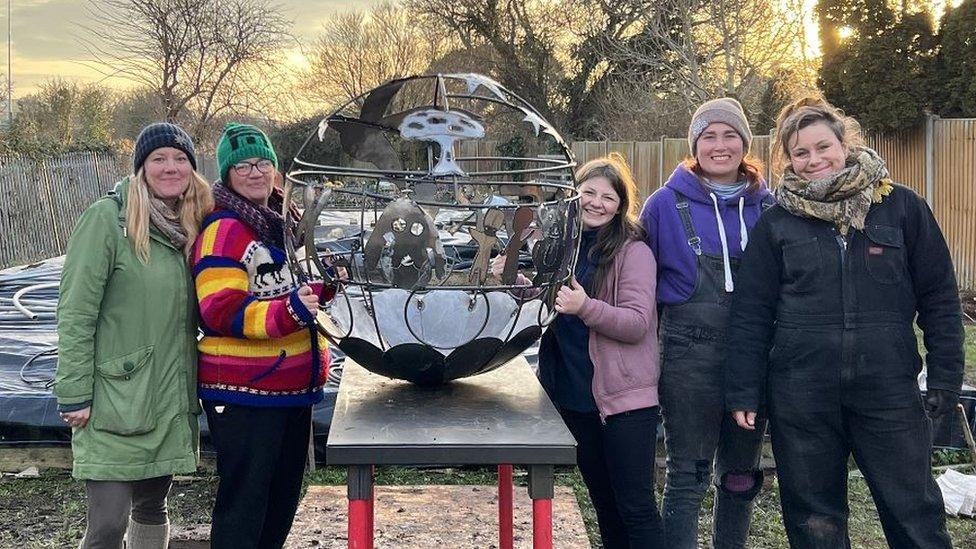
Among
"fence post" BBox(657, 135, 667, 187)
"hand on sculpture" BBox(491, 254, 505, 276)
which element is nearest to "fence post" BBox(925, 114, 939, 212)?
"fence post" BBox(657, 135, 667, 187)

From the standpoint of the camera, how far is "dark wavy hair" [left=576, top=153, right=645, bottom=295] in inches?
101

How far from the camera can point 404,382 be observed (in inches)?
95.1

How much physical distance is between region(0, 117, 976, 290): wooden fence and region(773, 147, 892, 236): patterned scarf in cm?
721

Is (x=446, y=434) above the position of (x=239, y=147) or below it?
below

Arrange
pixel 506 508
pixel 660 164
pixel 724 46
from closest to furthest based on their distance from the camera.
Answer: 1. pixel 506 508
2. pixel 660 164
3. pixel 724 46

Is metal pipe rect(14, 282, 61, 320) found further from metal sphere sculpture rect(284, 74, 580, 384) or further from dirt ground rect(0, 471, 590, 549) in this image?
metal sphere sculpture rect(284, 74, 580, 384)

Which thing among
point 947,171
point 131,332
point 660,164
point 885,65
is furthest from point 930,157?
point 131,332

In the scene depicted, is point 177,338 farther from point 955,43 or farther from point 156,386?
point 955,43

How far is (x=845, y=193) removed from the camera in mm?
2350

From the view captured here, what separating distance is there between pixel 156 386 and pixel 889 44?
8843 mm

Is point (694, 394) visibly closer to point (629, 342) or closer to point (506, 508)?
point (629, 342)

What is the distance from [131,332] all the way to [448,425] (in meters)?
1.01

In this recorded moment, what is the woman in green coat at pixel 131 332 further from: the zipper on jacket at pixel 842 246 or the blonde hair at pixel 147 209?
the zipper on jacket at pixel 842 246

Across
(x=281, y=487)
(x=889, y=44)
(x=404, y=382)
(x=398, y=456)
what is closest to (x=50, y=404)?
(x=281, y=487)
